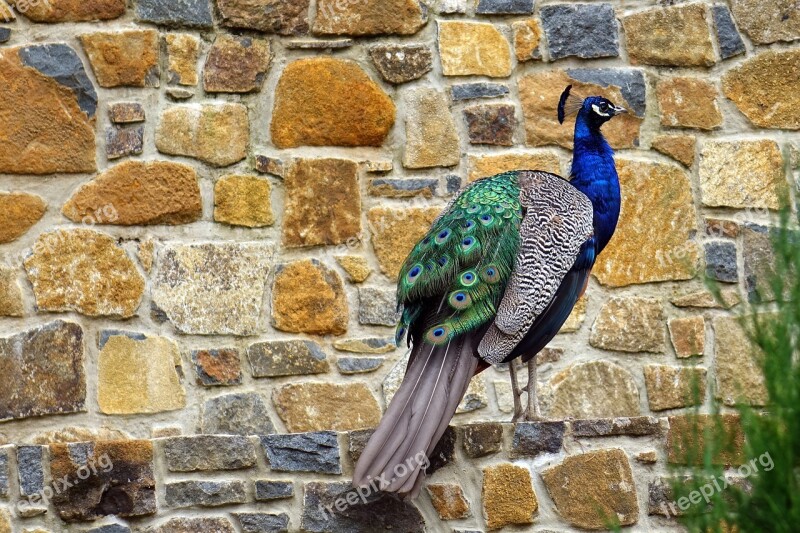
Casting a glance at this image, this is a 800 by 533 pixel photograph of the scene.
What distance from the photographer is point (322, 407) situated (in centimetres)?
400

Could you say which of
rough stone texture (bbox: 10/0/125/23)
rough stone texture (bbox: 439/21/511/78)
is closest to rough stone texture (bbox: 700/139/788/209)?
rough stone texture (bbox: 439/21/511/78)

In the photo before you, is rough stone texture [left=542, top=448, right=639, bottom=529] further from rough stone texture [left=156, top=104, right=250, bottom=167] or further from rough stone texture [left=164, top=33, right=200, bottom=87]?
rough stone texture [left=164, top=33, right=200, bottom=87]

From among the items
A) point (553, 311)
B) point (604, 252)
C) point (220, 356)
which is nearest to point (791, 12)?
point (604, 252)

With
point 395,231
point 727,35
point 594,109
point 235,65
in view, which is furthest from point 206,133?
point 727,35

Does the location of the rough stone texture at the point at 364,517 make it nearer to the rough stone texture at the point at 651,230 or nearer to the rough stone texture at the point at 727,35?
the rough stone texture at the point at 651,230

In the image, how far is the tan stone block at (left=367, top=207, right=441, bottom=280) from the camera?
4.10m

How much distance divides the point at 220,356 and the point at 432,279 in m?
1.09

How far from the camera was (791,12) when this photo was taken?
4.34 meters

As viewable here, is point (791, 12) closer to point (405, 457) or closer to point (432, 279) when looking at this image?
point (432, 279)

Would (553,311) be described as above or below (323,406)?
above

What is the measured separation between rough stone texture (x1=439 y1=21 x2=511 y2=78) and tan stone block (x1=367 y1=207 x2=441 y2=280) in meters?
0.54

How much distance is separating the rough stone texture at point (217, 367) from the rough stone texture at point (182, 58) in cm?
97

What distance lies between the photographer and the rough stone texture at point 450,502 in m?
2.93

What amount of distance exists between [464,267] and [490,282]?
89mm
